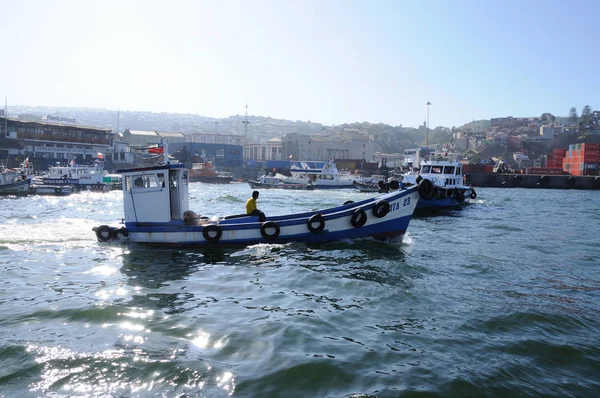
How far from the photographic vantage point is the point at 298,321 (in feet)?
28.5

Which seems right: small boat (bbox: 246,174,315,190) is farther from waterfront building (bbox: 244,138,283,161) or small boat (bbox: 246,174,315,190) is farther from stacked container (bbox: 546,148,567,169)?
waterfront building (bbox: 244,138,283,161)

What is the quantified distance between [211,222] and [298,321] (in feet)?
26.1

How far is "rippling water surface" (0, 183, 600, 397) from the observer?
6.44 meters

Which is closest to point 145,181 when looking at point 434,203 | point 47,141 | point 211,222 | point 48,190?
point 211,222

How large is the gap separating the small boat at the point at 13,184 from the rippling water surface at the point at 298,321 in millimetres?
30815

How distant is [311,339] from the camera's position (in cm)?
784

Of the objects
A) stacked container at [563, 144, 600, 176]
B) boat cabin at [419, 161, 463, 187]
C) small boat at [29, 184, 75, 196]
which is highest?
stacked container at [563, 144, 600, 176]

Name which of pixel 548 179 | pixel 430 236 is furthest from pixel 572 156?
pixel 430 236

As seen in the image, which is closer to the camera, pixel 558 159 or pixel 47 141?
pixel 47 141

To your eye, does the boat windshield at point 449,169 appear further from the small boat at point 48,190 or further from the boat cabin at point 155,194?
the small boat at point 48,190

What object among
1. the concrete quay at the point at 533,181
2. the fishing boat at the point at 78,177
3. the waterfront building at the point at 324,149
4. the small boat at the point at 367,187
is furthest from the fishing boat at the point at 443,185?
the waterfront building at the point at 324,149

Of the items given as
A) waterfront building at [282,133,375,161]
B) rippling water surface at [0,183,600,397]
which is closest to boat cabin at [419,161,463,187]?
rippling water surface at [0,183,600,397]

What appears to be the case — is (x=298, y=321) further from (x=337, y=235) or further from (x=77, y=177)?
(x=77, y=177)

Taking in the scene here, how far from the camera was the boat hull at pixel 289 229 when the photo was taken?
15.1 metres
